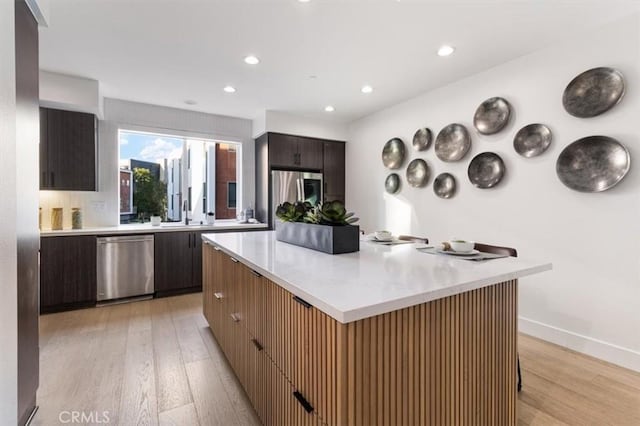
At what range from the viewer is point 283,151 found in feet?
14.9

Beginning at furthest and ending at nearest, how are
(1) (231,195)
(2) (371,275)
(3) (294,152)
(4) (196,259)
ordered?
(1) (231,195)
(3) (294,152)
(4) (196,259)
(2) (371,275)

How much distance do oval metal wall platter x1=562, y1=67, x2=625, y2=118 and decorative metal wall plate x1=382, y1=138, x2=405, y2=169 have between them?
181cm

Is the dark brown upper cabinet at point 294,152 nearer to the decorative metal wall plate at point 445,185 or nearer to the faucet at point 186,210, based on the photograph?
the faucet at point 186,210

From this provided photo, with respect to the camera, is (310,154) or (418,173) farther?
(310,154)

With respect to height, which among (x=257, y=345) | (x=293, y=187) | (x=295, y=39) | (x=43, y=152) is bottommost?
(x=257, y=345)

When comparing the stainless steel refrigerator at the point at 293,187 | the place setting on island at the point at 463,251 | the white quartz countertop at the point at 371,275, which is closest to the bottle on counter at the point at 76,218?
the stainless steel refrigerator at the point at 293,187

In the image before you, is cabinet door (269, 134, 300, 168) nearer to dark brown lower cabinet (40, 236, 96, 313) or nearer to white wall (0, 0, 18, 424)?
dark brown lower cabinet (40, 236, 96, 313)

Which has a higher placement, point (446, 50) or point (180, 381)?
point (446, 50)

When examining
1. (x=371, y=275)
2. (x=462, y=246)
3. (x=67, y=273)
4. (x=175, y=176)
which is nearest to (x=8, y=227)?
(x=371, y=275)

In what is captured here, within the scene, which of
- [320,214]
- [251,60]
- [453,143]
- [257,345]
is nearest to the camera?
[257,345]

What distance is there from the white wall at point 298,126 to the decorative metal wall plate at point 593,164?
10.6 ft

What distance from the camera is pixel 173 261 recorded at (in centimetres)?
380
